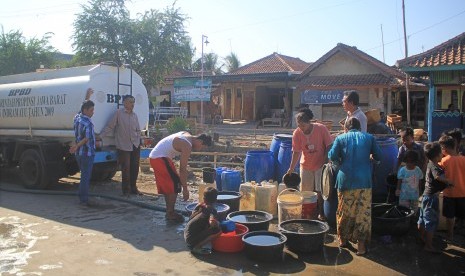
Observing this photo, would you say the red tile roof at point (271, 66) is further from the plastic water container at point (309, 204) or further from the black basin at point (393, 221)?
the black basin at point (393, 221)

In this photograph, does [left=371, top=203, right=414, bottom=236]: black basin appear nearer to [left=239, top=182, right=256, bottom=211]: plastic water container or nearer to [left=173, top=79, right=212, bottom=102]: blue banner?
[left=239, top=182, right=256, bottom=211]: plastic water container

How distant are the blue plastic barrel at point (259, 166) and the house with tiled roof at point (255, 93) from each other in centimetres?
1948

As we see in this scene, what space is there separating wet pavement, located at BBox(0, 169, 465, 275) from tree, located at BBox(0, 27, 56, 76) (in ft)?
76.1

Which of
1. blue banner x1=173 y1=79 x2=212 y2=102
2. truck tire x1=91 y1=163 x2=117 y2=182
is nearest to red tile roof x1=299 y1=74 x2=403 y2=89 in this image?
blue banner x1=173 y1=79 x2=212 y2=102

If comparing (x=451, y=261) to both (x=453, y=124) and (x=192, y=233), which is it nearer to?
(x=192, y=233)

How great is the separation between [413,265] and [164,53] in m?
24.5

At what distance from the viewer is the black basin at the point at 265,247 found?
188 inches

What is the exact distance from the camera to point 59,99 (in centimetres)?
865

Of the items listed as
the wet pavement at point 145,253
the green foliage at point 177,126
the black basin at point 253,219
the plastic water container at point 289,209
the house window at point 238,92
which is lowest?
the wet pavement at point 145,253

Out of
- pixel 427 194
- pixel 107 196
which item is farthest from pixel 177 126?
pixel 427 194

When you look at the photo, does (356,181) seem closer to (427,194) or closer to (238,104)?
(427,194)

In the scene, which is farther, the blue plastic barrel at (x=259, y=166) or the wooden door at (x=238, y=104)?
the wooden door at (x=238, y=104)

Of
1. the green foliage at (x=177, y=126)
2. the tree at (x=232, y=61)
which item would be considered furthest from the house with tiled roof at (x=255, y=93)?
the tree at (x=232, y=61)

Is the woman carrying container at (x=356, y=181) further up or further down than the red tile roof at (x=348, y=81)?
→ further down
